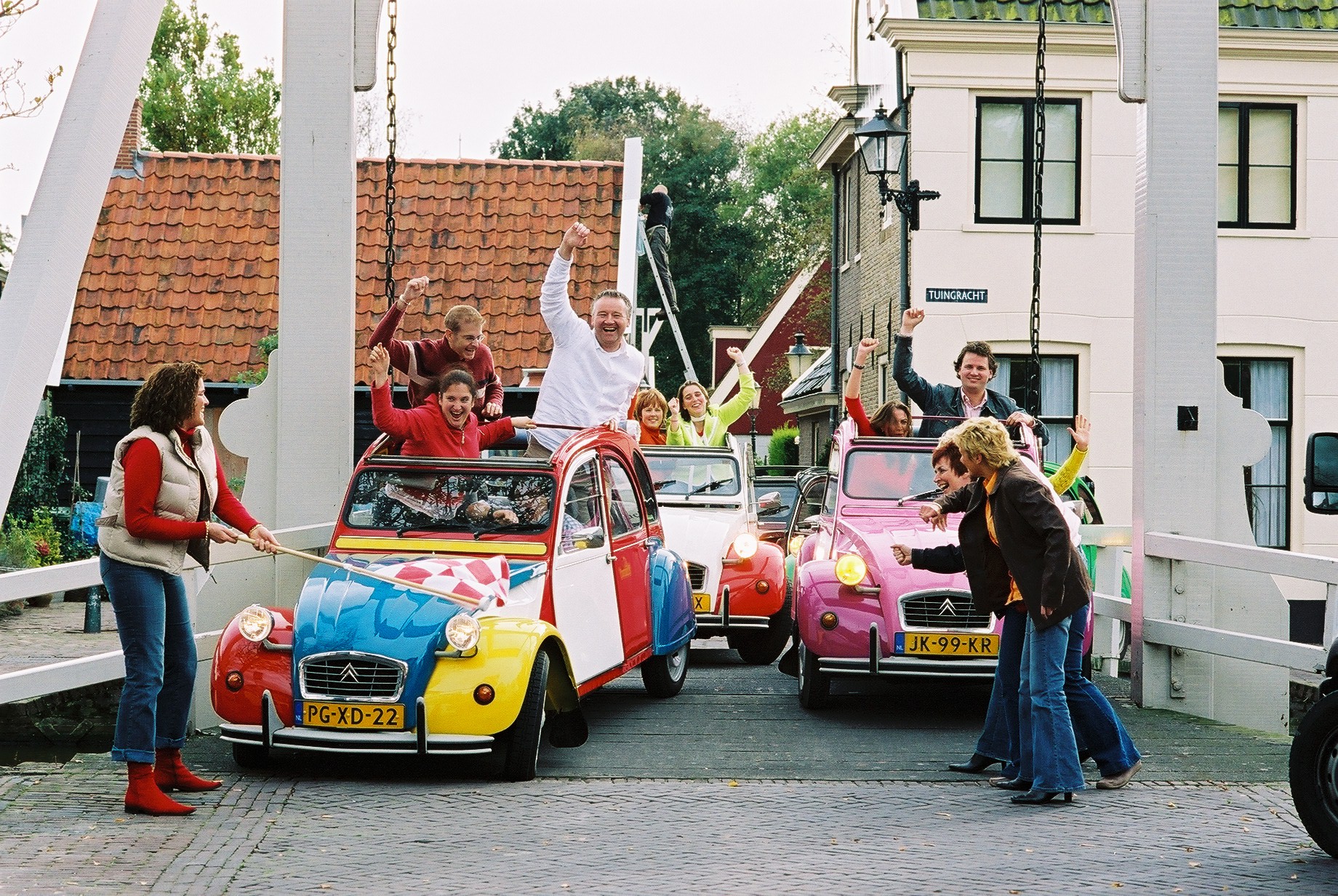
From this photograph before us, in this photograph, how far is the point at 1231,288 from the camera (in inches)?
871

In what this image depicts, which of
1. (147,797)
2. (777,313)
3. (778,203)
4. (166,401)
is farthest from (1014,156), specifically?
(778,203)

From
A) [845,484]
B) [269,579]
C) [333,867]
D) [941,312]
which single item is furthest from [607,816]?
[941,312]

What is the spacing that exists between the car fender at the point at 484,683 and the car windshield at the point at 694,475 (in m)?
5.96

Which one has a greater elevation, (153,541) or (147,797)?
(153,541)

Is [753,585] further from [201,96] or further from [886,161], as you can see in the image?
[201,96]

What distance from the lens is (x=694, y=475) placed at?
1399 cm

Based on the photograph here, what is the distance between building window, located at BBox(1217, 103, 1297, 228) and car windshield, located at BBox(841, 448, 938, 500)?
12.6 m

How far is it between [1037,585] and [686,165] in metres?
57.4

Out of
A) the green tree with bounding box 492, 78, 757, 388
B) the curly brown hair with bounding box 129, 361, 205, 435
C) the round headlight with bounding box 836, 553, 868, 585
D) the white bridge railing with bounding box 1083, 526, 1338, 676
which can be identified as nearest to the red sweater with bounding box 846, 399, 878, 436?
the round headlight with bounding box 836, 553, 868, 585

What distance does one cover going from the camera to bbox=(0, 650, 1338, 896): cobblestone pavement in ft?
19.8

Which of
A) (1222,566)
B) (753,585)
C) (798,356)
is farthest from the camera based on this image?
(798,356)

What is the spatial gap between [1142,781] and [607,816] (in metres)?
2.80

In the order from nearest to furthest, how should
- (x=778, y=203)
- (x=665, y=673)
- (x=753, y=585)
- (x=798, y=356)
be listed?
(x=665, y=673), (x=753, y=585), (x=798, y=356), (x=778, y=203)

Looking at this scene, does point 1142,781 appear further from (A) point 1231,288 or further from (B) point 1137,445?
(A) point 1231,288
